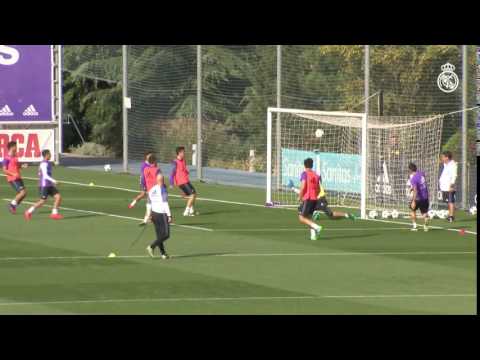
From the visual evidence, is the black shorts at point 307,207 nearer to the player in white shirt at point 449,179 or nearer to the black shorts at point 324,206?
the black shorts at point 324,206

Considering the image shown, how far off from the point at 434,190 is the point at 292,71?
943 cm

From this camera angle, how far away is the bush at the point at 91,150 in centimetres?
5555

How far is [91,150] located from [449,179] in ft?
87.1

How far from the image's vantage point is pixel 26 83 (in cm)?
4809

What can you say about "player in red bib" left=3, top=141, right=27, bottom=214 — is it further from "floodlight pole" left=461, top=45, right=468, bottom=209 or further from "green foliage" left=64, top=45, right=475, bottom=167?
"floodlight pole" left=461, top=45, right=468, bottom=209

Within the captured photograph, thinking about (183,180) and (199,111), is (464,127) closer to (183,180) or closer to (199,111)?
(183,180)

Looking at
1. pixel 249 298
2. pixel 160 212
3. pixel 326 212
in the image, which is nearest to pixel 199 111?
pixel 326 212

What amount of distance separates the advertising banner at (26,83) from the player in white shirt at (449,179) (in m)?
19.9

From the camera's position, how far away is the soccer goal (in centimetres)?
3522

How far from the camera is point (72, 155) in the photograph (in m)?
55.4

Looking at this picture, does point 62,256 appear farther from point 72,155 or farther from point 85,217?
point 72,155

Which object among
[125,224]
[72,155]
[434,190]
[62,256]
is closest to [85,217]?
[125,224]

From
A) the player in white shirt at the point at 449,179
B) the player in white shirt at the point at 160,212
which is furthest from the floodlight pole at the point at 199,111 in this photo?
the player in white shirt at the point at 160,212

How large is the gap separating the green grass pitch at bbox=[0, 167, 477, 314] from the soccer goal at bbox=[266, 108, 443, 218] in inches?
75.7
